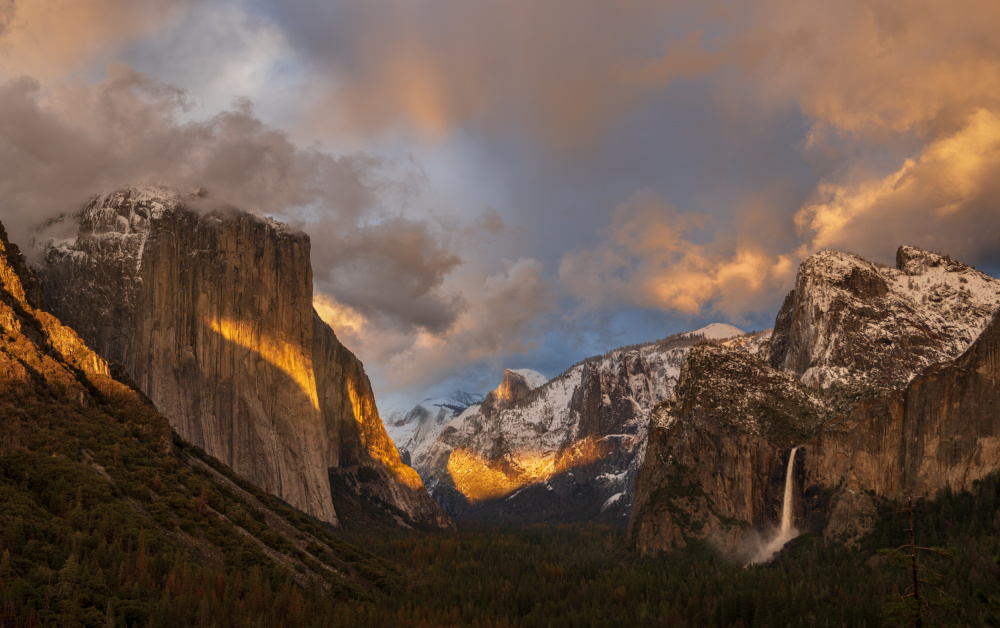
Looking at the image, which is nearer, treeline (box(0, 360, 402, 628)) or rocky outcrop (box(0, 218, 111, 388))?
treeline (box(0, 360, 402, 628))

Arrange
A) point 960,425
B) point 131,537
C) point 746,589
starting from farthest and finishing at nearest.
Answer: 1. point 960,425
2. point 746,589
3. point 131,537

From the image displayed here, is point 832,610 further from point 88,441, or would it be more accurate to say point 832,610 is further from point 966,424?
point 88,441

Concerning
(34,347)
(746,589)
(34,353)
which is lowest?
(746,589)

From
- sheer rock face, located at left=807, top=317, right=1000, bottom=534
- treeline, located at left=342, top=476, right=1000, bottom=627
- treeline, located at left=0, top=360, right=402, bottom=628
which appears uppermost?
sheer rock face, located at left=807, top=317, right=1000, bottom=534

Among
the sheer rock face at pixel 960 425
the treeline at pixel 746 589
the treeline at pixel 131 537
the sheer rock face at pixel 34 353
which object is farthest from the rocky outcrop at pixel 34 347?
the sheer rock face at pixel 960 425

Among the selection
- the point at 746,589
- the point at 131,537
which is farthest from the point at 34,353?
the point at 746,589

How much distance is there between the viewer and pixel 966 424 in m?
190

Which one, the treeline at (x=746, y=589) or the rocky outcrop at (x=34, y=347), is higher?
the rocky outcrop at (x=34, y=347)

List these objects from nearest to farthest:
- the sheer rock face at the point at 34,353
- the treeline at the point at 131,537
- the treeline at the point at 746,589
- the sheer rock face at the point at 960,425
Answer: the treeline at the point at 131,537 < the sheer rock face at the point at 34,353 < the treeline at the point at 746,589 < the sheer rock face at the point at 960,425

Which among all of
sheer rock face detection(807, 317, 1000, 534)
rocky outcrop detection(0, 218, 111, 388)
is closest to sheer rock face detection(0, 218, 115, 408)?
rocky outcrop detection(0, 218, 111, 388)

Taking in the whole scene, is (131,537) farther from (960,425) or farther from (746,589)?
(960,425)

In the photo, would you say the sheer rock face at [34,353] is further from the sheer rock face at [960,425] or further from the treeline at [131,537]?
the sheer rock face at [960,425]

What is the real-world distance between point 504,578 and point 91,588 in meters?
116

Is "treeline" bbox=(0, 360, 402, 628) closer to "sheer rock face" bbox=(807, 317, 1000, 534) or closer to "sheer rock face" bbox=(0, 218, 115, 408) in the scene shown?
"sheer rock face" bbox=(0, 218, 115, 408)
